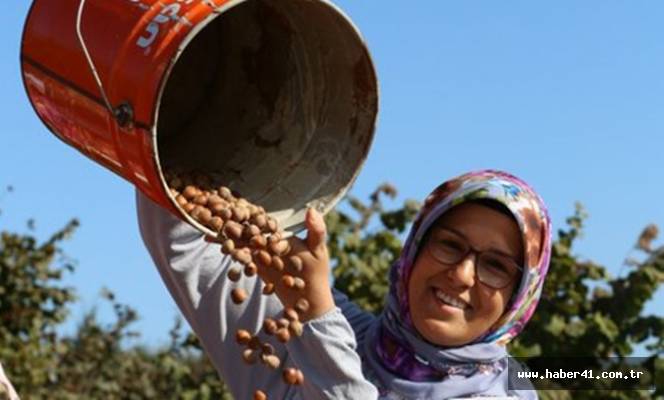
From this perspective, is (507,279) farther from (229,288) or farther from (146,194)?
(146,194)

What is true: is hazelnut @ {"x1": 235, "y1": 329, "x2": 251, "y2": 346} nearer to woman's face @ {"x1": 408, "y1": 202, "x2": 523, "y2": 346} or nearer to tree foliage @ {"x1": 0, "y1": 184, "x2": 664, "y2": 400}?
woman's face @ {"x1": 408, "y1": 202, "x2": 523, "y2": 346}

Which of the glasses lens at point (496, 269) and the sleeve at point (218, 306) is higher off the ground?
the glasses lens at point (496, 269)

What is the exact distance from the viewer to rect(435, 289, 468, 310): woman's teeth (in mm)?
3404

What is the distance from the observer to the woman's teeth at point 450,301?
3.40 m

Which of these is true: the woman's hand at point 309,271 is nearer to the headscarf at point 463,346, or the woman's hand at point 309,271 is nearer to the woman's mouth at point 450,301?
the woman's mouth at point 450,301

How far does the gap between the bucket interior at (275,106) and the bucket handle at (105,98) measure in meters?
0.30

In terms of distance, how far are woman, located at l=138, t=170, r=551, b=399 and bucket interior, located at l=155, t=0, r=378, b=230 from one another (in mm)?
171

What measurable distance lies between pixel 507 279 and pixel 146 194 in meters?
0.86

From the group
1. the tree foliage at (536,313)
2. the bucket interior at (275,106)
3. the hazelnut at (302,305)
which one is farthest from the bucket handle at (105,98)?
the tree foliage at (536,313)

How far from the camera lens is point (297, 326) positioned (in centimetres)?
308

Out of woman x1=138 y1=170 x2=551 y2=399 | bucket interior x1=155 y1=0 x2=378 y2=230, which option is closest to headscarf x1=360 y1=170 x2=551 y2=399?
woman x1=138 y1=170 x2=551 y2=399

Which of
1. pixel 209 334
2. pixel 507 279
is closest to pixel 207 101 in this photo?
pixel 209 334

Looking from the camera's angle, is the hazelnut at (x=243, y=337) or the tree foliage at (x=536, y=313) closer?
the hazelnut at (x=243, y=337)

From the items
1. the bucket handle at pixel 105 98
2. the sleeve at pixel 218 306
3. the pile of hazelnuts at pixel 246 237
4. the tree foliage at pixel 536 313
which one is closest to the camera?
the bucket handle at pixel 105 98
